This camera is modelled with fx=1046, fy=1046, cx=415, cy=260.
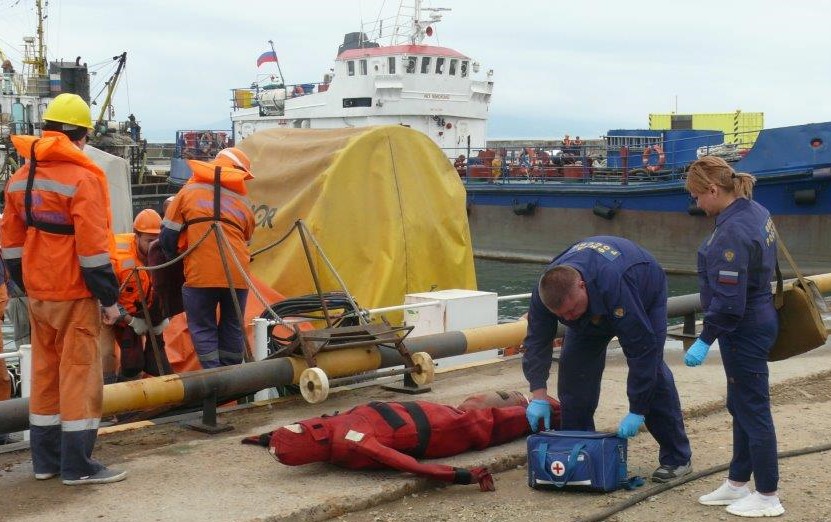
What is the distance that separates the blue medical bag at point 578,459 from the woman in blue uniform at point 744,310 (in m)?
0.52

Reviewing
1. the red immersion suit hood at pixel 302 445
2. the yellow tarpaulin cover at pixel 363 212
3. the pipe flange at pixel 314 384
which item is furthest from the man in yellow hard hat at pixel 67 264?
the yellow tarpaulin cover at pixel 363 212

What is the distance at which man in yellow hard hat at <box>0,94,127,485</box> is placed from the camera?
14.6 ft

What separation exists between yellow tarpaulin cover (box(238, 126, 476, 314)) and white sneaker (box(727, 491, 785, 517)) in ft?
13.6

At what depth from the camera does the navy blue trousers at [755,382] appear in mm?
4266

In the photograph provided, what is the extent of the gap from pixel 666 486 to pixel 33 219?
9.93 ft

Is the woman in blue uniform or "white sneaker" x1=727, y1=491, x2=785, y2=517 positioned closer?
the woman in blue uniform

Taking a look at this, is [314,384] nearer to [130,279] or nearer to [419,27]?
[130,279]

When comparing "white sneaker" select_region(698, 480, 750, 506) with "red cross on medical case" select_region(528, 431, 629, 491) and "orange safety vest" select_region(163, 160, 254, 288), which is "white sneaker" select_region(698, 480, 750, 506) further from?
"orange safety vest" select_region(163, 160, 254, 288)

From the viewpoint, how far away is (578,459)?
4.57 meters

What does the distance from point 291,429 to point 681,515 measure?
175 centimetres

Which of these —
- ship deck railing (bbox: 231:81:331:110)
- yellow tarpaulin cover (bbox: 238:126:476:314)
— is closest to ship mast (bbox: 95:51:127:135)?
ship deck railing (bbox: 231:81:331:110)

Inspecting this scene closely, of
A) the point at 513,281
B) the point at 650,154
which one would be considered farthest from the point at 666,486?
the point at 650,154

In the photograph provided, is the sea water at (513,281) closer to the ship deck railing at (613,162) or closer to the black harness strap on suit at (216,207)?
the ship deck railing at (613,162)

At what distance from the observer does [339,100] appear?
30.2m
